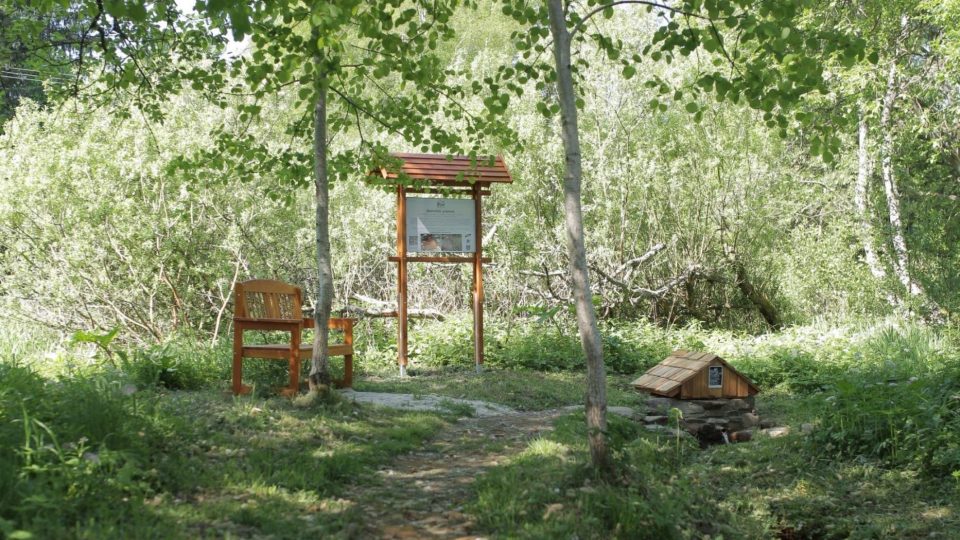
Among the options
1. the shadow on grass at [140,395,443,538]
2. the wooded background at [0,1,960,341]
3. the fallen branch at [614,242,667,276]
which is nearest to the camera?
the shadow on grass at [140,395,443,538]

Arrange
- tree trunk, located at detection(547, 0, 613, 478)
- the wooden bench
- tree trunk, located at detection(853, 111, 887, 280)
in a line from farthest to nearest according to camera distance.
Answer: tree trunk, located at detection(853, 111, 887, 280)
the wooden bench
tree trunk, located at detection(547, 0, 613, 478)

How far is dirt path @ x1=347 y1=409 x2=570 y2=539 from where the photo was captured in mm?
3875

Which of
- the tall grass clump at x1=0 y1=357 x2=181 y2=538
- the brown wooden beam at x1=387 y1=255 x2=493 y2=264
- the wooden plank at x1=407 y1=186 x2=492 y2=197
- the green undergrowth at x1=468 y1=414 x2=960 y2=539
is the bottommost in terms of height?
the green undergrowth at x1=468 y1=414 x2=960 y2=539

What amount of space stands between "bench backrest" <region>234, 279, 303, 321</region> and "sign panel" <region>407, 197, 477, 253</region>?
2.46 metres

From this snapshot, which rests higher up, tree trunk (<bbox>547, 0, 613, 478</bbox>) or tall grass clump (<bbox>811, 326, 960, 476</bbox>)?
tree trunk (<bbox>547, 0, 613, 478</bbox>)

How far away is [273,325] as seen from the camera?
7184 mm

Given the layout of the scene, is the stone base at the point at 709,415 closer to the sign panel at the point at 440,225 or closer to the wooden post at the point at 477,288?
the wooden post at the point at 477,288

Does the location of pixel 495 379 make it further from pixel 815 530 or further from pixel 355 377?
pixel 815 530

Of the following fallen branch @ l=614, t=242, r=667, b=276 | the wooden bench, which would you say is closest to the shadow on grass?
the wooden bench

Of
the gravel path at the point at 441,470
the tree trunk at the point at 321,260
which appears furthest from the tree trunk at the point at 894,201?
the tree trunk at the point at 321,260

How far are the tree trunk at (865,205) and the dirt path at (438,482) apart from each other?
8729 millimetres

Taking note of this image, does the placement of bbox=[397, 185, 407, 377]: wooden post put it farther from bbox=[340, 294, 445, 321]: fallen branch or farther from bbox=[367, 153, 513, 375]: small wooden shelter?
bbox=[340, 294, 445, 321]: fallen branch

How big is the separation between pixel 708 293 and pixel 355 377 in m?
8.58

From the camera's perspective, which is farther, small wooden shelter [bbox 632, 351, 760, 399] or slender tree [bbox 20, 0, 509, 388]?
small wooden shelter [bbox 632, 351, 760, 399]
